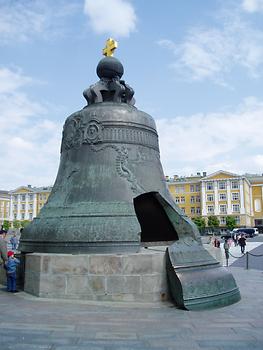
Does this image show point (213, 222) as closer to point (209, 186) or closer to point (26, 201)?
point (209, 186)

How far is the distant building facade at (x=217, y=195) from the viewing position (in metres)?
72.6

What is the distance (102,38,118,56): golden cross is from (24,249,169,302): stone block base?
161 inches

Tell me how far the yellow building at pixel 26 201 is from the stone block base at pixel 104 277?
263ft

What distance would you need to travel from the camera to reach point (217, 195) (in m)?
73.8

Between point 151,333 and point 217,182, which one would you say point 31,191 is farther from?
point 151,333

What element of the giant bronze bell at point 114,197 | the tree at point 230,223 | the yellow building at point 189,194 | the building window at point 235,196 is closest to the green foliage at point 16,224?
the yellow building at point 189,194

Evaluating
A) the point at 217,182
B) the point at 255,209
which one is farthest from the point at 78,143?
the point at 255,209

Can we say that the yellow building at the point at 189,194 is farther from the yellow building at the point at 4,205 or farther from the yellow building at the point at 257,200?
the yellow building at the point at 4,205

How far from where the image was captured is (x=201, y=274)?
215 inches

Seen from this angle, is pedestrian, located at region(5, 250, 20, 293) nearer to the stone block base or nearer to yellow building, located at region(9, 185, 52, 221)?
the stone block base

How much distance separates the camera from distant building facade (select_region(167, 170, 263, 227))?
238 ft

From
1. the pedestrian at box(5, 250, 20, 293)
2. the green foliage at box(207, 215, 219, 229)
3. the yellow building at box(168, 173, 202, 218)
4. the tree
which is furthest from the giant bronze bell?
the yellow building at box(168, 173, 202, 218)

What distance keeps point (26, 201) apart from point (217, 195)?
4121 cm

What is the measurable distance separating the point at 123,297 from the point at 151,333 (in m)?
1.35
